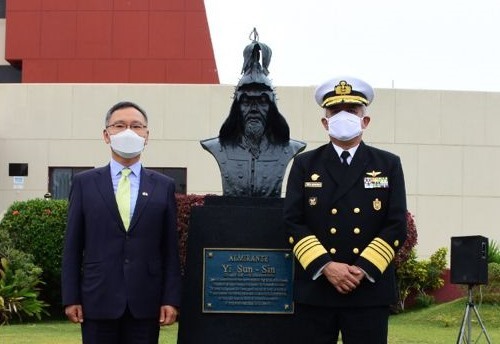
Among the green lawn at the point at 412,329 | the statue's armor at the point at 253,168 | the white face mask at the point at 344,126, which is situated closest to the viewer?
the white face mask at the point at 344,126

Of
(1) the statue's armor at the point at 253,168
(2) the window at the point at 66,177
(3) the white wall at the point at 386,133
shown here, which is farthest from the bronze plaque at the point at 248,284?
(2) the window at the point at 66,177

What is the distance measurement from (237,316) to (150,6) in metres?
16.0

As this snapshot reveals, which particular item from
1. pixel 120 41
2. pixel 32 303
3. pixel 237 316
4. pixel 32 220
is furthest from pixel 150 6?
pixel 237 316

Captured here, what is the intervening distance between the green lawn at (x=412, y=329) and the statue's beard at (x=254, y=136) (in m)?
4.38

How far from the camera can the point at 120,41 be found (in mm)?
20953

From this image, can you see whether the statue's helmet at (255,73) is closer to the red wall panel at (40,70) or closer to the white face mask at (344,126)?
the white face mask at (344,126)

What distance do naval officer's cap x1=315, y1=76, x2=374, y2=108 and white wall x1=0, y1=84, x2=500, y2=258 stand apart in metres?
12.9

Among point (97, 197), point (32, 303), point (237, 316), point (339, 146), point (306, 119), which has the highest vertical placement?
point (306, 119)

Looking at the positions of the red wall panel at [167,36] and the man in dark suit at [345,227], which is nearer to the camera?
the man in dark suit at [345,227]

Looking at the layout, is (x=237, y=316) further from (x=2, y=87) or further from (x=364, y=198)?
(x=2, y=87)

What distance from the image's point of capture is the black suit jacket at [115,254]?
16.0ft

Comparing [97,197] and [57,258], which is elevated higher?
[97,197]

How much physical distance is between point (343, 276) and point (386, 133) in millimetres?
13728

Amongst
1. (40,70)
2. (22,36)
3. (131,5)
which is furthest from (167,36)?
(22,36)
